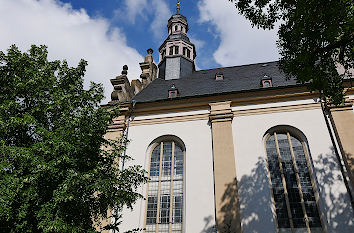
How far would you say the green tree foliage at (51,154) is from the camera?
6109 millimetres

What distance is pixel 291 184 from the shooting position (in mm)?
10469

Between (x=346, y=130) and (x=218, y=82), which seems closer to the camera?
(x=346, y=130)

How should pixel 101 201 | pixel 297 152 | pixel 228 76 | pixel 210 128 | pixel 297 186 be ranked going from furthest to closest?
pixel 228 76 < pixel 210 128 < pixel 297 152 < pixel 297 186 < pixel 101 201

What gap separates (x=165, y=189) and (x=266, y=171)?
3990mm

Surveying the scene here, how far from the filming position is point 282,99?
40.2 ft

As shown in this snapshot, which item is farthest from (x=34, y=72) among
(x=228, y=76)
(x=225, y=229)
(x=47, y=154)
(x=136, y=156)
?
(x=228, y=76)

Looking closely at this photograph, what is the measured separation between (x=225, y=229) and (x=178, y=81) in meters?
10.1

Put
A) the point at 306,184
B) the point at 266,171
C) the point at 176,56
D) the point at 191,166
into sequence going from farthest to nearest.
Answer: the point at 176,56, the point at 191,166, the point at 266,171, the point at 306,184

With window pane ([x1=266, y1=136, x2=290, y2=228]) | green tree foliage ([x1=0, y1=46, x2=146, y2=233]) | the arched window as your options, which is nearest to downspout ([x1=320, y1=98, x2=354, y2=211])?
the arched window

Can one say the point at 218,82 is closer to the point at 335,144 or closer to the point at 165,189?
the point at 335,144

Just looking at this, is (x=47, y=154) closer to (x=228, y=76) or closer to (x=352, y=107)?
(x=352, y=107)

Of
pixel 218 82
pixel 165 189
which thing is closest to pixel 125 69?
pixel 218 82

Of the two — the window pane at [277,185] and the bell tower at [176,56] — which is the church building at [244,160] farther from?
the bell tower at [176,56]

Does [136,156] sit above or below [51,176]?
above
